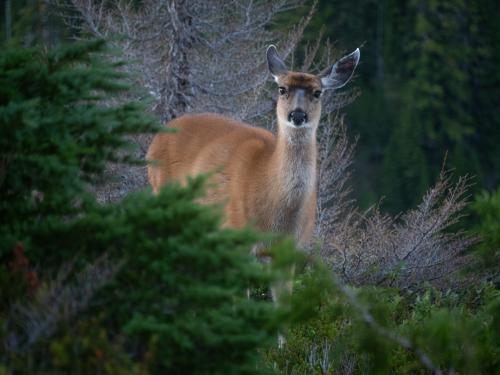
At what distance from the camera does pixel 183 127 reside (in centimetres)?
812

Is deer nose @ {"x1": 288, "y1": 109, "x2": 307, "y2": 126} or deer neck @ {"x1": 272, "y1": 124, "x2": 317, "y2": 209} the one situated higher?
deer nose @ {"x1": 288, "y1": 109, "x2": 307, "y2": 126}

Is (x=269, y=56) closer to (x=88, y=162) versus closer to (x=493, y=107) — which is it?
→ (x=88, y=162)

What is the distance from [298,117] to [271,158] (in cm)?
41

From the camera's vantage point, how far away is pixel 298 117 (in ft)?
23.3

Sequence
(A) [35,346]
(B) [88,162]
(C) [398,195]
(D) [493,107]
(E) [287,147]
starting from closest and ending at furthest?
(A) [35,346] < (B) [88,162] < (E) [287,147] < (C) [398,195] < (D) [493,107]

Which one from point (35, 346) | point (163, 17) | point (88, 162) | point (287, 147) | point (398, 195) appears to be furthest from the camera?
point (398, 195)

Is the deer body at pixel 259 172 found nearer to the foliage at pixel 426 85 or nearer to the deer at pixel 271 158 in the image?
the deer at pixel 271 158

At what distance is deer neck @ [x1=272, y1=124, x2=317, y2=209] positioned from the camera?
23.1 feet

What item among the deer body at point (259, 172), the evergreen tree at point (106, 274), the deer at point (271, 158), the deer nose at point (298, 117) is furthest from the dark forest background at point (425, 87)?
the evergreen tree at point (106, 274)

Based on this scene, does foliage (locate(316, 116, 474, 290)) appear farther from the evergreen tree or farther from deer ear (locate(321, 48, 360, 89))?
the evergreen tree

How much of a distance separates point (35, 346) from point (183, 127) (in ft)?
14.8

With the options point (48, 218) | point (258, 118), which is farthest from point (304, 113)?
point (258, 118)

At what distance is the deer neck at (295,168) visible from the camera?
703 cm

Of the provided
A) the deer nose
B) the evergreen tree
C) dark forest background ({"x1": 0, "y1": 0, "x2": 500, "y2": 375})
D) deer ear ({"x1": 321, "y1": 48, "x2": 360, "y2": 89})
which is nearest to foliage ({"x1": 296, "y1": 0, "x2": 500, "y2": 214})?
deer ear ({"x1": 321, "y1": 48, "x2": 360, "y2": 89})
